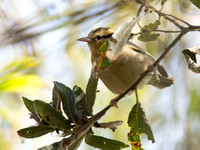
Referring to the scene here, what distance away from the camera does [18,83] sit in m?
3.36

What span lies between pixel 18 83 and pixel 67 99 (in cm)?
133

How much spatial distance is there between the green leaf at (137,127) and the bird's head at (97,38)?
1.54 meters

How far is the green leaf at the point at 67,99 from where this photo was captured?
84.3 inches

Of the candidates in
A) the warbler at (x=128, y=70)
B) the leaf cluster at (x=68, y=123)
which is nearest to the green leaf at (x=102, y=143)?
the leaf cluster at (x=68, y=123)

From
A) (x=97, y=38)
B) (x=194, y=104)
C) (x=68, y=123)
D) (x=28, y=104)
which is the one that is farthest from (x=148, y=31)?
(x=194, y=104)

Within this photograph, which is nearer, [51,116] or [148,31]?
[51,116]

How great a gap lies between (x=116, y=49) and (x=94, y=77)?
546 mm

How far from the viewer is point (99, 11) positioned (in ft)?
13.6

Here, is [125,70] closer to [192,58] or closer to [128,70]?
[128,70]

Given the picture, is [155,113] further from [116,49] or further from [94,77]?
[116,49]

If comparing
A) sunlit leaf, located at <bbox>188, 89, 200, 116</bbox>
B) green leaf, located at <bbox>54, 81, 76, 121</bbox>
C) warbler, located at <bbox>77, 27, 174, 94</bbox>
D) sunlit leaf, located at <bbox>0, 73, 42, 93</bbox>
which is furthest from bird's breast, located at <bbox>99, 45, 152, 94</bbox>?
sunlit leaf, located at <bbox>188, 89, 200, 116</bbox>

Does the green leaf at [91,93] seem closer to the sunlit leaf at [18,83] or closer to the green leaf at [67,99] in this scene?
the green leaf at [67,99]

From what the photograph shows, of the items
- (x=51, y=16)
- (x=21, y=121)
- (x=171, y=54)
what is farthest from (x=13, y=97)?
(x=171, y=54)

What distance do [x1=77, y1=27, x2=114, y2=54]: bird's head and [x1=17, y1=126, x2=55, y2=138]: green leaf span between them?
1762 millimetres
